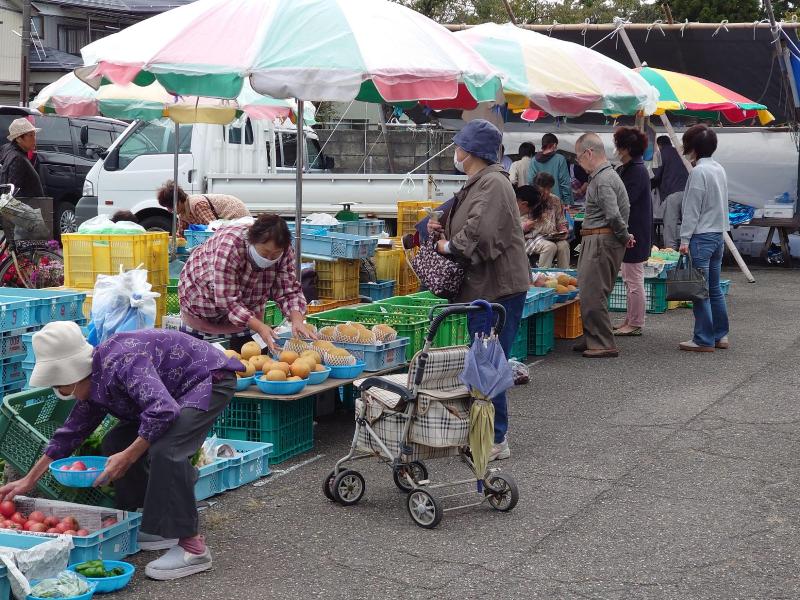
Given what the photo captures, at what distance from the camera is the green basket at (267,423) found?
6.63 metres

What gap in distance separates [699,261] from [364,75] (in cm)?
460

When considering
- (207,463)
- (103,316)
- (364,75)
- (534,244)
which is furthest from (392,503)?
(534,244)

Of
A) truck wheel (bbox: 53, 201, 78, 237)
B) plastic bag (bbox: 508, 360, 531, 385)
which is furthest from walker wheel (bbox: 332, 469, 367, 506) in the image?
truck wheel (bbox: 53, 201, 78, 237)

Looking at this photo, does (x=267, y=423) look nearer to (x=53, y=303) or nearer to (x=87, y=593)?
(x=53, y=303)

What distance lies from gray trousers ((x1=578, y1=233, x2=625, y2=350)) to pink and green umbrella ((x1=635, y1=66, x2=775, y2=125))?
515cm

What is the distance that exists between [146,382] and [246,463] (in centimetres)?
180

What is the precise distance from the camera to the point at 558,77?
33.7 ft

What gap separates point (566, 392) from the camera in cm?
894

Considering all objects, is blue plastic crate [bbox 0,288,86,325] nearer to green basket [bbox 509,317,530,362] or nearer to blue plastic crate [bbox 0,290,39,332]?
blue plastic crate [bbox 0,290,39,332]

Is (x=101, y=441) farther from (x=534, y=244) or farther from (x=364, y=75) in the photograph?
(x=534, y=244)

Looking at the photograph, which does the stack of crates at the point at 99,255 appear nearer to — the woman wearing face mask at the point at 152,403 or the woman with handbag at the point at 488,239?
the woman with handbag at the point at 488,239

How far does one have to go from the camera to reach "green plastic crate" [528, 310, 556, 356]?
10656 mm

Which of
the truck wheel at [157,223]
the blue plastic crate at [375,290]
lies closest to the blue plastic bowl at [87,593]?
the blue plastic crate at [375,290]

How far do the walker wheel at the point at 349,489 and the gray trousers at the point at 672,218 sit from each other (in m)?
11.5
